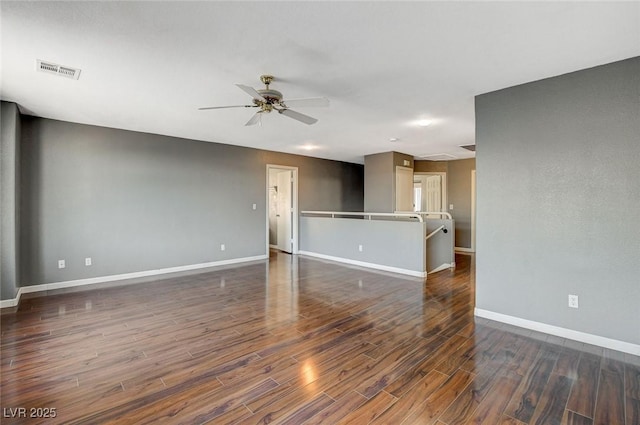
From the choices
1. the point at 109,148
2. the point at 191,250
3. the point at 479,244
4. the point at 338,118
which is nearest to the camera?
the point at 479,244

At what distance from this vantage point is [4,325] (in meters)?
3.12

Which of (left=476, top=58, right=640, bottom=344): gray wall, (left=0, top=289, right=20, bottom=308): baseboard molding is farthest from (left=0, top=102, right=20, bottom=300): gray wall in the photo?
(left=476, top=58, right=640, bottom=344): gray wall

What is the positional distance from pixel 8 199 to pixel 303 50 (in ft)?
13.1

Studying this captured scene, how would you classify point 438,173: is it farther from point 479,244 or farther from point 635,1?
point 635,1

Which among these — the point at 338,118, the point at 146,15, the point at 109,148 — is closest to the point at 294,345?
the point at 146,15

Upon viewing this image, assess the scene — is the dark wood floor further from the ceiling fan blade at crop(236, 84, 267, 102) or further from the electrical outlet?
the ceiling fan blade at crop(236, 84, 267, 102)

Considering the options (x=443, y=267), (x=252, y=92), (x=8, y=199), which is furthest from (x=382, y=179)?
(x=8, y=199)

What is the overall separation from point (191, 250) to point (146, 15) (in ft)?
14.8

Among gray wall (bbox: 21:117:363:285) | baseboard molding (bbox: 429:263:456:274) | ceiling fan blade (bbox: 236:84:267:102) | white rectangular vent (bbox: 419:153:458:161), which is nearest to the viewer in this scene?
ceiling fan blade (bbox: 236:84:267:102)

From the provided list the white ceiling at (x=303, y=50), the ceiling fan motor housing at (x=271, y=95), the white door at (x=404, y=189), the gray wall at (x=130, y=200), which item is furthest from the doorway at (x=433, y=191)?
the ceiling fan motor housing at (x=271, y=95)

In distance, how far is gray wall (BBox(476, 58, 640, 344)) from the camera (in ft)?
8.41

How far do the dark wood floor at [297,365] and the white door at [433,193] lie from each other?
4955 millimetres

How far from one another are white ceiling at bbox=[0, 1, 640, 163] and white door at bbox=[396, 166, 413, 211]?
9.83 feet

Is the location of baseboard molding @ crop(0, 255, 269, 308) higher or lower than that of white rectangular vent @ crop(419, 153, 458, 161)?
lower
